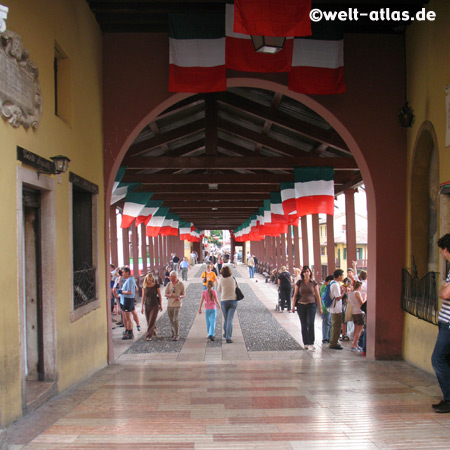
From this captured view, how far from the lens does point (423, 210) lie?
23.5 ft

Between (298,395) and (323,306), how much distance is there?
426cm

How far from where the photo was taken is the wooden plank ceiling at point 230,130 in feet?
23.1

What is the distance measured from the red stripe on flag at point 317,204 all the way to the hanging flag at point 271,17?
17.6 feet

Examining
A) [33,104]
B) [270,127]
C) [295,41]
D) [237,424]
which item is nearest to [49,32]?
[33,104]

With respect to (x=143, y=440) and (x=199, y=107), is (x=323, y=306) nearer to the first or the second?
(x=199, y=107)

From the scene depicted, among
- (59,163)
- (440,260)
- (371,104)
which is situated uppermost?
(371,104)

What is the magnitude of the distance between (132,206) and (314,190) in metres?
4.87

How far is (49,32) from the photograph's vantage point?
514cm

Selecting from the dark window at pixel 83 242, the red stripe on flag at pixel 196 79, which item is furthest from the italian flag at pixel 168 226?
the red stripe on flag at pixel 196 79

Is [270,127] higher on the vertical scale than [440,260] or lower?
higher

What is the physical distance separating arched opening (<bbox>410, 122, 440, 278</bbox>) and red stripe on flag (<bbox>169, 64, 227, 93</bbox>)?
2.89 m

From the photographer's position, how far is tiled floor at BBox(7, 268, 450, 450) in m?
3.49

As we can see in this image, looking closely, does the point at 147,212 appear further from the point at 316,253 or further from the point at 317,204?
the point at 317,204

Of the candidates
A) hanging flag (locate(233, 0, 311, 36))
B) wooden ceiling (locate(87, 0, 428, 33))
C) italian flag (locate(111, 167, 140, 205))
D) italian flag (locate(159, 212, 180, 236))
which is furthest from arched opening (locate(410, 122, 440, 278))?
italian flag (locate(159, 212, 180, 236))
